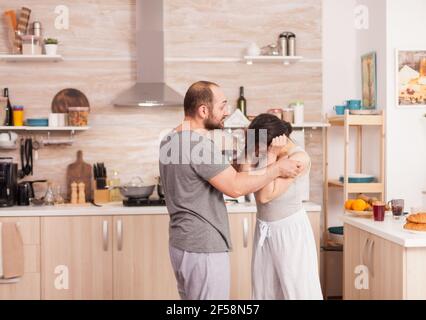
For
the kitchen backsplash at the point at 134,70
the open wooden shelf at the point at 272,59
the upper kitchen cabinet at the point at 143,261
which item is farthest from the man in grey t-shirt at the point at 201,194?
the kitchen backsplash at the point at 134,70

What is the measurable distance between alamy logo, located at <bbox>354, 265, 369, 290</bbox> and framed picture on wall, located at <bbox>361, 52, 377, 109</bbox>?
1668 mm

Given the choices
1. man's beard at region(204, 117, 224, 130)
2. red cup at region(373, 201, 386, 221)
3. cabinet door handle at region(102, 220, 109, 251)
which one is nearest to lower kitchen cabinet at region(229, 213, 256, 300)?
cabinet door handle at region(102, 220, 109, 251)

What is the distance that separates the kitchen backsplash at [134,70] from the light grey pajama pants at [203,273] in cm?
231

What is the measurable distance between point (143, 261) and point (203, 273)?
1807 millimetres

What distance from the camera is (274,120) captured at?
9.43 feet

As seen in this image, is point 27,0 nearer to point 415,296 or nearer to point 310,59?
point 310,59

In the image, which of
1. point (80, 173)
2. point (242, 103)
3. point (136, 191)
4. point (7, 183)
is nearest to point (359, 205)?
point (242, 103)

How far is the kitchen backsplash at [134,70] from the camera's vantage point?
4773mm

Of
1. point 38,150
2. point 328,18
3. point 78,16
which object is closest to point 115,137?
point 38,150

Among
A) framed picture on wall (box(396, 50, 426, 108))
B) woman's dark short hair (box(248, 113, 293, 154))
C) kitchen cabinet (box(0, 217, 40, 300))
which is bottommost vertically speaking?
kitchen cabinet (box(0, 217, 40, 300))

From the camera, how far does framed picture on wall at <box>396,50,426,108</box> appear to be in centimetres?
454

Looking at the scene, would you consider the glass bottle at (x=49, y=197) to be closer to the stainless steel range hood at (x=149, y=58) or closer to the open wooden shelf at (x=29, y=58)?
the stainless steel range hood at (x=149, y=58)

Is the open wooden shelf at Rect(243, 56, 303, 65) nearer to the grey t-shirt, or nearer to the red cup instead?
the red cup

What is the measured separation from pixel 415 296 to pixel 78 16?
332 cm
